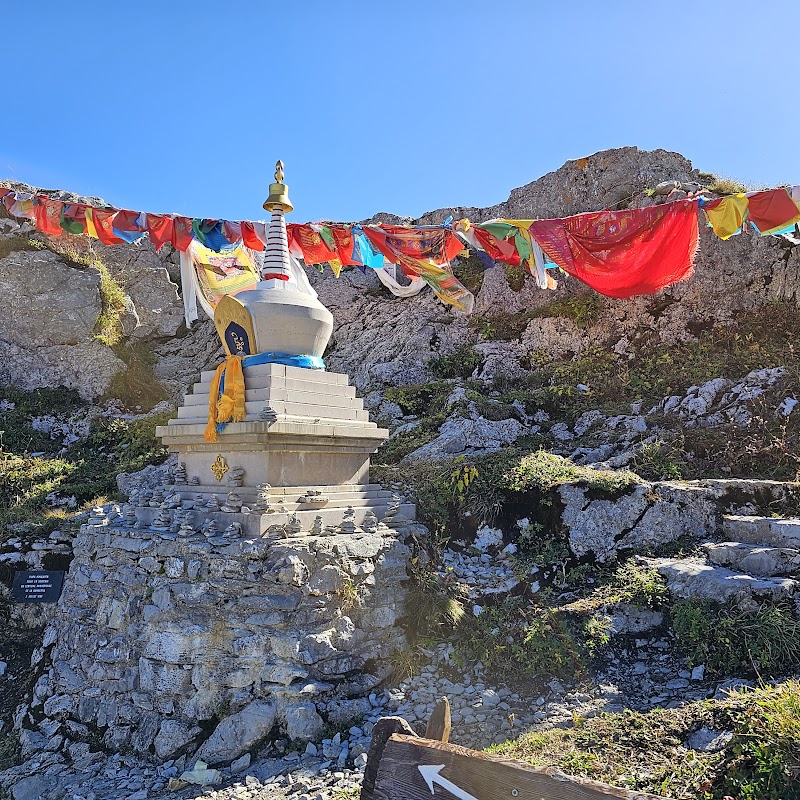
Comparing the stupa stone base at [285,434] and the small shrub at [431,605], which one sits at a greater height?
the stupa stone base at [285,434]

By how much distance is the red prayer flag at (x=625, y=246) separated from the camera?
9.95m

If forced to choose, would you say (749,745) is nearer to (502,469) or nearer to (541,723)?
(541,723)

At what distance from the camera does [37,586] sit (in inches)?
322

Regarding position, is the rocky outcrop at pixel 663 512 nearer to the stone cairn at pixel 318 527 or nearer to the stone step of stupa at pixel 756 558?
the stone step of stupa at pixel 756 558

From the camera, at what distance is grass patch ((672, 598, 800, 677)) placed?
507 cm

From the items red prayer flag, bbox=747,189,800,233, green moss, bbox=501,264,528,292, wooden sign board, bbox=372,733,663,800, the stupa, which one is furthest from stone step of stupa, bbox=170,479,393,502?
green moss, bbox=501,264,528,292

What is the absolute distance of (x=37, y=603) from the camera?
819 centimetres

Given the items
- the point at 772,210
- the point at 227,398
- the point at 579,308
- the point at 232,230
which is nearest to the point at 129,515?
the point at 227,398

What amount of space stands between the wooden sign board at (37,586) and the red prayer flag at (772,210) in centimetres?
1167

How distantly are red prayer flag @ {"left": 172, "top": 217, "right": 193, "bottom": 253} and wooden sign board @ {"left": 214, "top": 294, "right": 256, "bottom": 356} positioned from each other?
14.1 feet

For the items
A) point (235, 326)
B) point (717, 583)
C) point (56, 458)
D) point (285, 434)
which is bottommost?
point (56, 458)

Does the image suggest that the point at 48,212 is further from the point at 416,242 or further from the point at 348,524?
the point at 348,524

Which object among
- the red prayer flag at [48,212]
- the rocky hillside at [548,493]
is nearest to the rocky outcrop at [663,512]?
the rocky hillside at [548,493]

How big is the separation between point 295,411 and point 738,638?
4.95 metres
